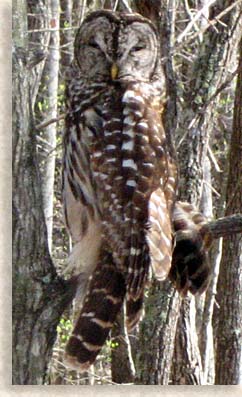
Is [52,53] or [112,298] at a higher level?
[52,53]

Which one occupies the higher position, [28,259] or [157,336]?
[28,259]

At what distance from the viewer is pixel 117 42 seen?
3.25 metres

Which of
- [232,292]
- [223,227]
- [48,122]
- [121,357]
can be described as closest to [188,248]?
[223,227]

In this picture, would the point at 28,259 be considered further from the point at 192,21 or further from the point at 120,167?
the point at 192,21

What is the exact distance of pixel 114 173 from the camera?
3240 mm

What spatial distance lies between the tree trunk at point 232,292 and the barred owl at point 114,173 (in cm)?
18

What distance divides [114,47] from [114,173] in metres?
0.34

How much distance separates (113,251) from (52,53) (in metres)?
0.57

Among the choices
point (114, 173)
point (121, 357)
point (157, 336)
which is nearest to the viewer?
point (114, 173)

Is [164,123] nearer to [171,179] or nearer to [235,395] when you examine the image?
[171,179]

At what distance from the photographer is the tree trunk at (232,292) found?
342 centimetres

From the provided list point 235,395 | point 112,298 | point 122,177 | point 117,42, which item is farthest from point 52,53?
point 235,395

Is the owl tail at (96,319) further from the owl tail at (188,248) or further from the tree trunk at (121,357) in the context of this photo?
the owl tail at (188,248)

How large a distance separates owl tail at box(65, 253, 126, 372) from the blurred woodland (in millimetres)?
33
